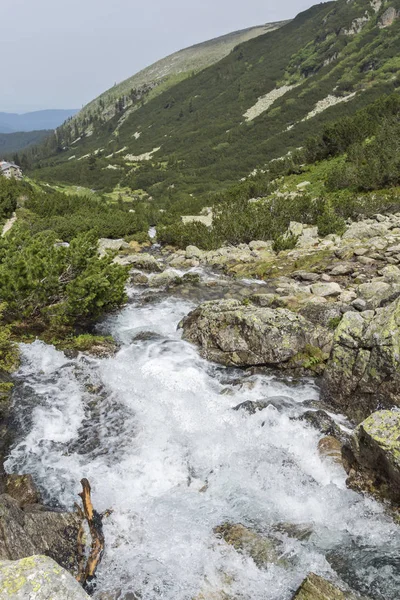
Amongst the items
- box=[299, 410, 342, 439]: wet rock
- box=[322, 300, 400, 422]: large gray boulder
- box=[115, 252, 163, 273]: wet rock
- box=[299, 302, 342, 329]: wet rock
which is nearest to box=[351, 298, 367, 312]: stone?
box=[299, 302, 342, 329]: wet rock

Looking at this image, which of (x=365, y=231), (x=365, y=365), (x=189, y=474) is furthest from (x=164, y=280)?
(x=189, y=474)

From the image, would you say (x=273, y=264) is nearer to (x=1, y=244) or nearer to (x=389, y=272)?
(x=389, y=272)

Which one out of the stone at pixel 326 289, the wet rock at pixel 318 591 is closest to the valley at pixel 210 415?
the wet rock at pixel 318 591

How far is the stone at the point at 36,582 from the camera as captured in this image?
Answer: 3.52 metres

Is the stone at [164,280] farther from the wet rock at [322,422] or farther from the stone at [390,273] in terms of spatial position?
the wet rock at [322,422]

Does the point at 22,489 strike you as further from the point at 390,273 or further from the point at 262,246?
the point at 262,246

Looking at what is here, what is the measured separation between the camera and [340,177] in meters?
29.4

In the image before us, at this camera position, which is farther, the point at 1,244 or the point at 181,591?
the point at 1,244

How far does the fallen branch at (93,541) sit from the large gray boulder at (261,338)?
560 cm

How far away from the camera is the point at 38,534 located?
17.7ft

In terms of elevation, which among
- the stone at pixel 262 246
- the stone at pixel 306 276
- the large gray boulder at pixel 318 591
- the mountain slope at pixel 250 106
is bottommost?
the stone at pixel 306 276

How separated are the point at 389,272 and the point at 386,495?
33.0 feet

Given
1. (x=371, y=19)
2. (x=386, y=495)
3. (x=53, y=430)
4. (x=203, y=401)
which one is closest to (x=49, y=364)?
(x=53, y=430)

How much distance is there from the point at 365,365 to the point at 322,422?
1.54 m
